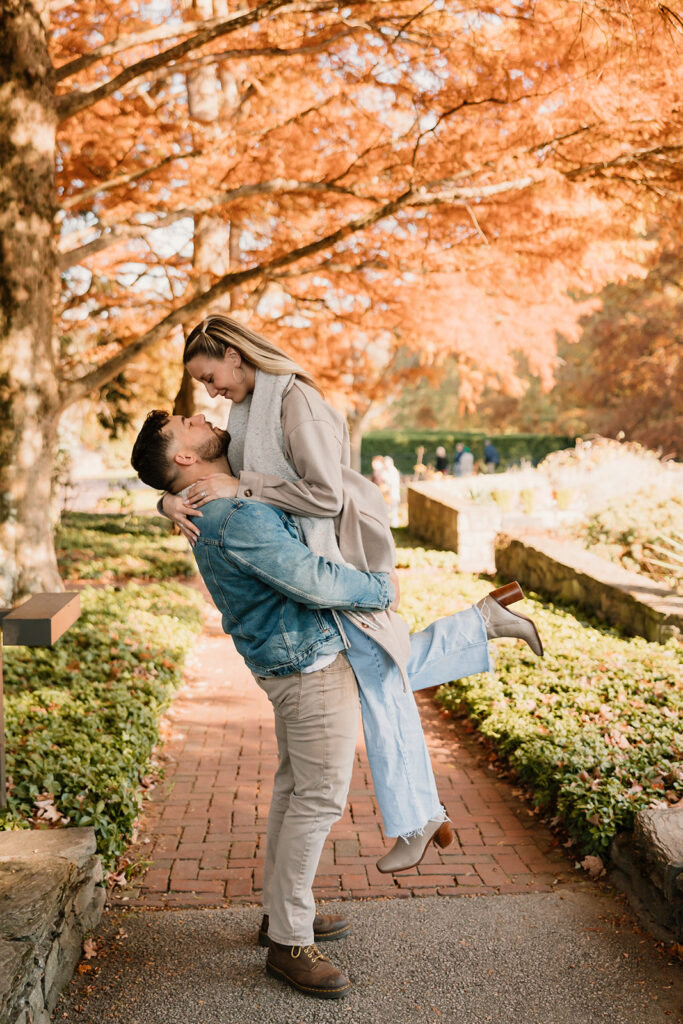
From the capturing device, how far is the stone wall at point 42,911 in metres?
2.24

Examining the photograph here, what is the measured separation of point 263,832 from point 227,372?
7.45ft

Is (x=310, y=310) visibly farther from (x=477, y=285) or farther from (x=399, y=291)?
(x=477, y=285)

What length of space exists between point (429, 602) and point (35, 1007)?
583 cm

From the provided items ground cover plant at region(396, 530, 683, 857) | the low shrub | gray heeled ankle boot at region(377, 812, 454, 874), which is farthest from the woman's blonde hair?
ground cover plant at region(396, 530, 683, 857)

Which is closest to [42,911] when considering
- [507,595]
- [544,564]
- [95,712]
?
[507,595]

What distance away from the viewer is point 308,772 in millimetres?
2576

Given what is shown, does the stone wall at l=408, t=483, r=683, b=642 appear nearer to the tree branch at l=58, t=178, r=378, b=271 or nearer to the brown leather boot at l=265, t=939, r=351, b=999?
the tree branch at l=58, t=178, r=378, b=271

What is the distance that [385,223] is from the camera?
8.03 meters

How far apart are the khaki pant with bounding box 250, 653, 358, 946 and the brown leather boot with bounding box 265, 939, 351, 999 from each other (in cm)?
4

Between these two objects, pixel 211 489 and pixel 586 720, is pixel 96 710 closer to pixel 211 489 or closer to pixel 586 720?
pixel 586 720

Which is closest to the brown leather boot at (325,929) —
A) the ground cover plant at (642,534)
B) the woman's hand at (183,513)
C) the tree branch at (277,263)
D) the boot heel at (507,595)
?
the boot heel at (507,595)

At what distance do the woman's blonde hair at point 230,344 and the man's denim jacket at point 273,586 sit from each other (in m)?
0.40

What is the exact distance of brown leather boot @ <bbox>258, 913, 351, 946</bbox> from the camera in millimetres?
2893

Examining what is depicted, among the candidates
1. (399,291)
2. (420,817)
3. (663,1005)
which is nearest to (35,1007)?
(420,817)
